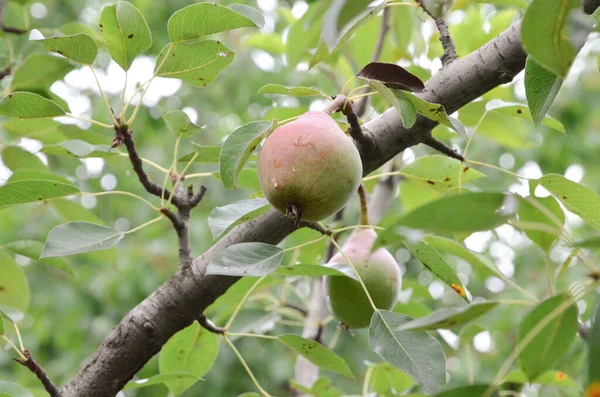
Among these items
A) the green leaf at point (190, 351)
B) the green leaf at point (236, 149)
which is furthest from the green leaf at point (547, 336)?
the green leaf at point (190, 351)

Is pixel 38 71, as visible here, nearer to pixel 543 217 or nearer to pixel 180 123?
pixel 180 123

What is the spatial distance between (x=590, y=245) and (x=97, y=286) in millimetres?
3913

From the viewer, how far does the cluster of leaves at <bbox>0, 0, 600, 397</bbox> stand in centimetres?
68

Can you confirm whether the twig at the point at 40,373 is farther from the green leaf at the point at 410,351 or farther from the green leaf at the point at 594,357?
the green leaf at the point at 594,357

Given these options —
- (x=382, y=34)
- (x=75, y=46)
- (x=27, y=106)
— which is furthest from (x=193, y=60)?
(x=382, y=34)

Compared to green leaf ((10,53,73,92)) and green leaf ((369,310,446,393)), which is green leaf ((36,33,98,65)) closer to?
green leaf ((10,53,73,92))

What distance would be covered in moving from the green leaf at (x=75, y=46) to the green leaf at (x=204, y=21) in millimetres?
144

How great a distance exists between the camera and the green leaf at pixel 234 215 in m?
1.00

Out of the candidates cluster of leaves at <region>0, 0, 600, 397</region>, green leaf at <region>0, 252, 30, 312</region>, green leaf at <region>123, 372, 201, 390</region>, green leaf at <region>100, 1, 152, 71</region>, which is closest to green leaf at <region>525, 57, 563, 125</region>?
cluster of leaves at <region>0, 0, 600, 397</region>

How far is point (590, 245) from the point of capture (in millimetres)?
624

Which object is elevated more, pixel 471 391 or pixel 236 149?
pixel 236 149

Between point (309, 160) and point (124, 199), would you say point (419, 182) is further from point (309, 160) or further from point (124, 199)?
point (124, 199)

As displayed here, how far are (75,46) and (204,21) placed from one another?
231 mm

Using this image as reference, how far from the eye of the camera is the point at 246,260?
3.20 feet
